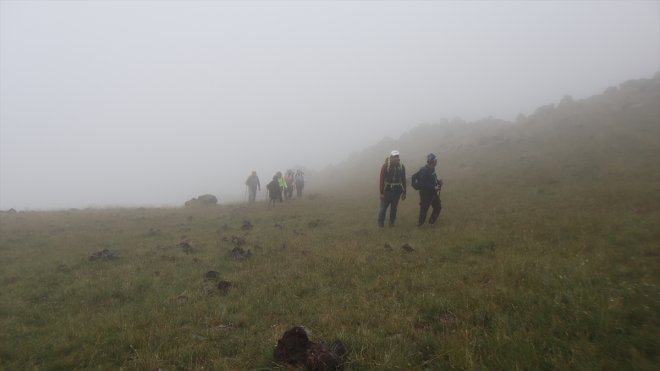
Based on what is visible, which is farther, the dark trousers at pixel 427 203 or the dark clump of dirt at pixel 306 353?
the dark trousers at pixel 427 203

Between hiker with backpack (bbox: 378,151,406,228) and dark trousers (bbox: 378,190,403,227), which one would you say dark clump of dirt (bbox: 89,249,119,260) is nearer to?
dark trousers (bbox: 378,190,403,227)

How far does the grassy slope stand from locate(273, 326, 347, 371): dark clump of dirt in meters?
0.23

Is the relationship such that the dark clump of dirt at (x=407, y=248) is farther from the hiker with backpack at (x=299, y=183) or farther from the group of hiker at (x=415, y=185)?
A: the hiker with backpack at (x=299, y=183)

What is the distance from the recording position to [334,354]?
5109mm

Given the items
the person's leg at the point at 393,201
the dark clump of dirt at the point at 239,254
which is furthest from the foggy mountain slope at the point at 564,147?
the dark clump of dirt at the point at 239,254

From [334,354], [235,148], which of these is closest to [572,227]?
[334,354]

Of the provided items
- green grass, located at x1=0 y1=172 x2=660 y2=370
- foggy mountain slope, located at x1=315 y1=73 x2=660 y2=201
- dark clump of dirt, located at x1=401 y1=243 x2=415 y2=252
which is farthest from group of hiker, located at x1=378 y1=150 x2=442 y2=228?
foggy mountain slope, located at x1=315 y1=73 x2=660 y2=201

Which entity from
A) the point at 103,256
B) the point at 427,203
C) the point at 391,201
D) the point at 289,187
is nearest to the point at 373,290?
the point at 427,203

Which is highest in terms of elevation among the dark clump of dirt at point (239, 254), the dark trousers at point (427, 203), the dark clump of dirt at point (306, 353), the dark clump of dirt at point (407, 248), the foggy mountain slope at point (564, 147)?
the foggy mountain slope at point (564, 147)

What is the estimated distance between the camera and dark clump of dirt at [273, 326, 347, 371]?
4.92 meters

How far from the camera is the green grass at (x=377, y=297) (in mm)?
5141

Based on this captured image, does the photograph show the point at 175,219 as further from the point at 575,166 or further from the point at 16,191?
the point at 16,191

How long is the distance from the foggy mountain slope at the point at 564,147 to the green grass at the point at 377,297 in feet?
27.7

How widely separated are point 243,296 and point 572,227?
9.72 meters
